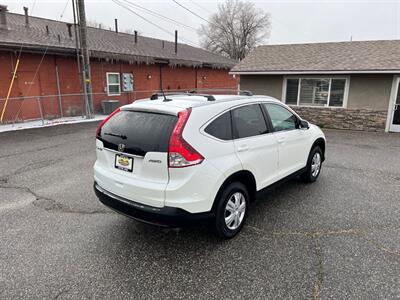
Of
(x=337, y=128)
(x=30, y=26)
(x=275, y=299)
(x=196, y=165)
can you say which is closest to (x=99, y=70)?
(x=30, y=26)

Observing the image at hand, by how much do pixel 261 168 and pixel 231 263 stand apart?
128cm

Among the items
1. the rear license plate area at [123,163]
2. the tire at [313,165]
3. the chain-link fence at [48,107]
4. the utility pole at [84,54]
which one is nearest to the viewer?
the rear license plate area at [123,163]

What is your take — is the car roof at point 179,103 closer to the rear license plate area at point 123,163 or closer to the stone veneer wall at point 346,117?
the rear license plate area at point 123,163

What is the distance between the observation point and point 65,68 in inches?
559

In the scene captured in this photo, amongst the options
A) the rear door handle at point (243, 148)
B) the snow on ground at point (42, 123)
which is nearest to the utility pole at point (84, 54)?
the snow on ground at point (42, 123)

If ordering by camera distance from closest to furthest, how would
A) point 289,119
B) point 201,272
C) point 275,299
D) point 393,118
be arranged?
1. point 275,299
2. point 201,272
3. point 289,119
4. point 393,118

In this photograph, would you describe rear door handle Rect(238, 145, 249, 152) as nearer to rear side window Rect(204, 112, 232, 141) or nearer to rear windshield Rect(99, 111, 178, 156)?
rear side window Rect(204, 112, 232, 141)

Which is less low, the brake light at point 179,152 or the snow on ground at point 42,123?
the brake light at point 179,152

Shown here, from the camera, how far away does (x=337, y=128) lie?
12.0 m

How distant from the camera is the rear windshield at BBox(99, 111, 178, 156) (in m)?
2.90

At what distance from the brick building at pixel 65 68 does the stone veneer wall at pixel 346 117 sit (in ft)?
33.3

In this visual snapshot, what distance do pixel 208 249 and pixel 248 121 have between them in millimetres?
1626

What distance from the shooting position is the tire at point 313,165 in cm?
501

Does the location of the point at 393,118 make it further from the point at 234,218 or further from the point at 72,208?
the point at 72,208
